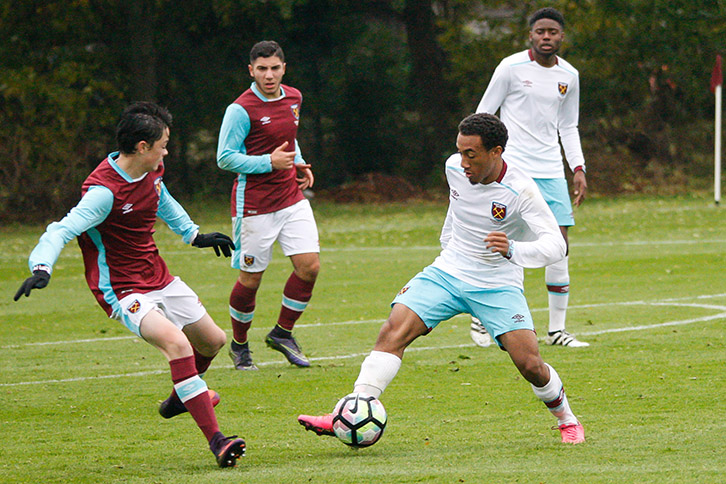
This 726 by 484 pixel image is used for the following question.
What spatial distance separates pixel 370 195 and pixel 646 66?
26.9ft

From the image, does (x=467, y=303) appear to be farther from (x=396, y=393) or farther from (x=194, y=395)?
(x=396, y=393)

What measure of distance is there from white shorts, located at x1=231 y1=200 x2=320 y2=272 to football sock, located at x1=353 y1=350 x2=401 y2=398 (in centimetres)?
326

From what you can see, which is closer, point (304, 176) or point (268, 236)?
point (268, 236)

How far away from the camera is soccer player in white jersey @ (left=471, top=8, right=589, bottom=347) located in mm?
9547

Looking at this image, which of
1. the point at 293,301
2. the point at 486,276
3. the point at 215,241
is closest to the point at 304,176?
the point at 293,301

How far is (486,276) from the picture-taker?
6324 mm

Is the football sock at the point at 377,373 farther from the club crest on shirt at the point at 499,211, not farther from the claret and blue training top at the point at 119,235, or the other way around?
the claret and blue training top at the point at 119,235

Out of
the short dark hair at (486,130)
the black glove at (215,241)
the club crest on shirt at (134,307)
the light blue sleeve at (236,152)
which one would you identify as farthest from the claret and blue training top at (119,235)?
the light blue sleeve at (236,152)

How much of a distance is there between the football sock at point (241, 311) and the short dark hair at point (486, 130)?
138 inches

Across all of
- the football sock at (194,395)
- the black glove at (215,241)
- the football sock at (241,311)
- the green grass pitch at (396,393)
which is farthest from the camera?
the football sock at (241,311)

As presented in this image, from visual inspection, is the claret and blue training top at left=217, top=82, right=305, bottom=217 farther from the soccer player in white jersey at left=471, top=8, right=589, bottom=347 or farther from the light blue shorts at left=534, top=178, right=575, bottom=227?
the light blue shorts at left=534, top=178, right=575, bottom=227

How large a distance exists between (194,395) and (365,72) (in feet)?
90.5

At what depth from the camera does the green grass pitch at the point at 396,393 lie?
5.68m

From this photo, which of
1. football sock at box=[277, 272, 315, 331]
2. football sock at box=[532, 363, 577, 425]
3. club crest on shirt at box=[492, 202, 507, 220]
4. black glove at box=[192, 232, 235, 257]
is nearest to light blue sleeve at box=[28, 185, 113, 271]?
black glove at box=[192, 232, 235, 257]
